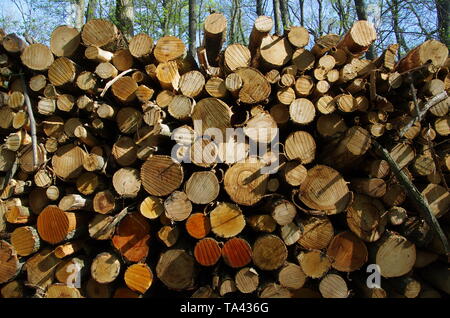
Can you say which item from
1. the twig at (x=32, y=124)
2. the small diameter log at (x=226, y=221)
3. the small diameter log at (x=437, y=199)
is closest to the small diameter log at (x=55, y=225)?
the twig at (x=32, y=124)

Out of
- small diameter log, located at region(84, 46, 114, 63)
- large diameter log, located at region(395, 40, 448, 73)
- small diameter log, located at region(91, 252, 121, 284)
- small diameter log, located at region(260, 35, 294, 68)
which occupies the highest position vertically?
small diameter log, located at region(84, 46, 114, 63)

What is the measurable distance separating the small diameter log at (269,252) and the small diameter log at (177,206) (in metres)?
0.55

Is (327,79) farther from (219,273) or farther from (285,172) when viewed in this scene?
(219,273)

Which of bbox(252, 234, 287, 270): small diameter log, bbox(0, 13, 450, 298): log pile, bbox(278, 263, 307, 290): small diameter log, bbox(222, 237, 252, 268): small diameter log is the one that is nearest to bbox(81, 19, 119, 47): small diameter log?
bbox(0, 13, 450, 298): log pile

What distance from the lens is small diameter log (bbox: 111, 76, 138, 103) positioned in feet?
7.85

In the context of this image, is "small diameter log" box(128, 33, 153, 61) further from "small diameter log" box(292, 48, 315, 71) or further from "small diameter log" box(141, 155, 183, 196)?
"small diameter log" box(292, 48, 315, 71)

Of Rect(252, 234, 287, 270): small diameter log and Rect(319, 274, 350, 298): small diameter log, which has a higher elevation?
Rect(252, 234, 287, 270): small diameter log

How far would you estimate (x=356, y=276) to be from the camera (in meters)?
2.40

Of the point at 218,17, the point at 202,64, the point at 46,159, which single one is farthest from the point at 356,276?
the point at 46,159

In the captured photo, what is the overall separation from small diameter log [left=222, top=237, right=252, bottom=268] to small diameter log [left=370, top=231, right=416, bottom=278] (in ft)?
3.14

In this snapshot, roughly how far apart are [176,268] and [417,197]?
5.87 ft

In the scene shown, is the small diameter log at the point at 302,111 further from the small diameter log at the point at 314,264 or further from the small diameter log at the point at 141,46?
the small diameter log at the point at 141,46

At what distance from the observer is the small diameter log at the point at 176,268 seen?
2.27m

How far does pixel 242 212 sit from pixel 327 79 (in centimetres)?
122
